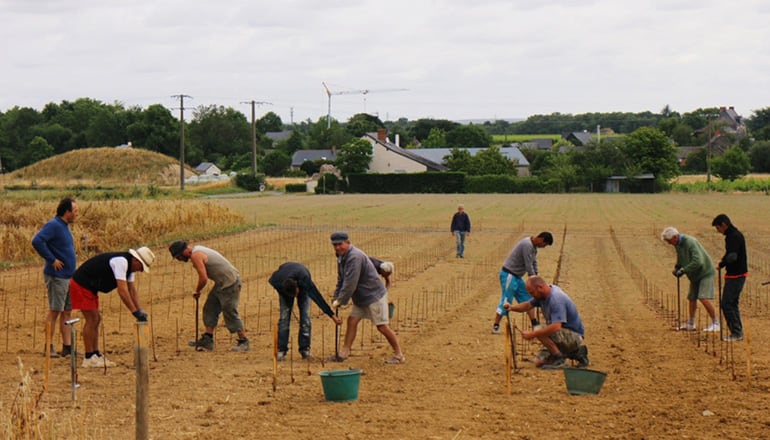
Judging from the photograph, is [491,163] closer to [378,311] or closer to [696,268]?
[696,268]

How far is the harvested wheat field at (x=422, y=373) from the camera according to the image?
788 cm

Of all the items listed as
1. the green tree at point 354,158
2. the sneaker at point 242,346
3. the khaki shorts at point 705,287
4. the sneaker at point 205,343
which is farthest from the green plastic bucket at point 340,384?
the green tree at point 354,158

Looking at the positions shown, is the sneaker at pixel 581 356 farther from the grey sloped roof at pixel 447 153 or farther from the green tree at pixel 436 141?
the green tree at pixel 436 141

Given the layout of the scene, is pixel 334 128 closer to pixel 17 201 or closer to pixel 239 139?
pixel 239 139

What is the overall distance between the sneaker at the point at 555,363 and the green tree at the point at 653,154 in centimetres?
7655

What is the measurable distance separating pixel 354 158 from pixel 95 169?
31639 mm

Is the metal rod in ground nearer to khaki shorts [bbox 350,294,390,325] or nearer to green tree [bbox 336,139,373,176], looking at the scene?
khaki shorts [bbox 350,294,390,325]

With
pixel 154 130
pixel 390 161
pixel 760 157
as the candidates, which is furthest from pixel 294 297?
pixel 760 157

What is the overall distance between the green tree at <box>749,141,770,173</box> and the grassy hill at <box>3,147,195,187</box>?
241 feet

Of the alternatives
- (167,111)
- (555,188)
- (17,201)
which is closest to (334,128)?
(167,111)

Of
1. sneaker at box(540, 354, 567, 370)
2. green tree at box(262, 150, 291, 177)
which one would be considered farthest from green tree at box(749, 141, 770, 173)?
sneaker at box(540, 354, 567, 370)

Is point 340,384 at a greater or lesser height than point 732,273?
lesser

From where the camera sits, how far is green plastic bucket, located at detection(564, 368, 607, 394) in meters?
8.95

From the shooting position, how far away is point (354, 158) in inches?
3324
